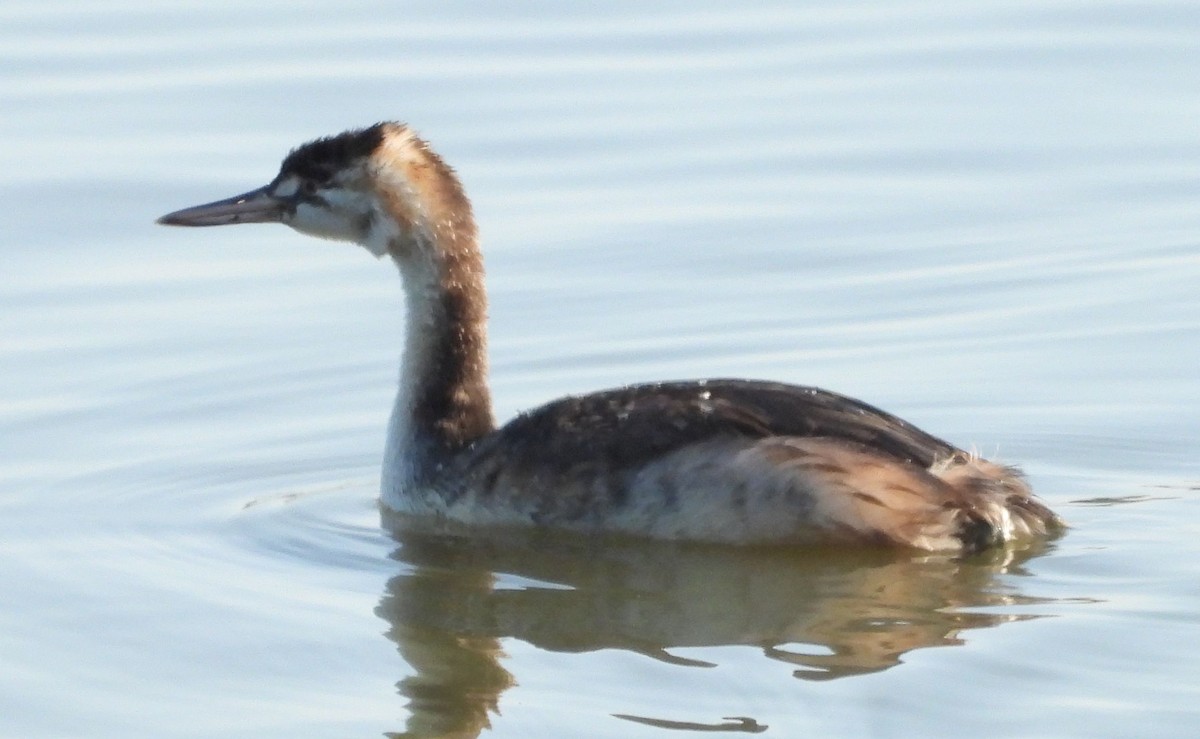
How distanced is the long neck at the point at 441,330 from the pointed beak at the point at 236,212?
539mm

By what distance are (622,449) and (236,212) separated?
2.15 meters

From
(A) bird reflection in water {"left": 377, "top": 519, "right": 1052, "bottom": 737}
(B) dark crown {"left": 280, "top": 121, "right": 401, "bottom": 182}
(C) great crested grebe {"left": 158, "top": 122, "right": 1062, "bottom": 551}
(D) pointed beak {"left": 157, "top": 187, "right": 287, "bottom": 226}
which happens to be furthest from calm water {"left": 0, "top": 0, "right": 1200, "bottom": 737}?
(B) dark crown {"left": 280, "top": 121, "right": 401, "bottom": 182}

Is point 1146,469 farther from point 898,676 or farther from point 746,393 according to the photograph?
point 898,676

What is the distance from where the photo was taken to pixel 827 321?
35.4 ft

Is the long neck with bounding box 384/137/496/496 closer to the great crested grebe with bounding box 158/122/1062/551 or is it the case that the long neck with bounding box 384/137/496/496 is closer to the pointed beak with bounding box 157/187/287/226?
the great crested grebe with bounding box 158/122/1062/551

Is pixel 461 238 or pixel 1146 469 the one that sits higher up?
pixel 461 238

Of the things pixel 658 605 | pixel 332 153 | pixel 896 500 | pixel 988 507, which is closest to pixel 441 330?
pixel 332 153

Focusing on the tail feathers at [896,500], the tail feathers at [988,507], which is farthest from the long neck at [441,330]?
the tail feathers at [988,507]

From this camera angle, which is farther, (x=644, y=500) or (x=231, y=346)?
(x=231, y=346)

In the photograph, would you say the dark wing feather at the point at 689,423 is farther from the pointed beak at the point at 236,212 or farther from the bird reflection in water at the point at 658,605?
the pointed beak at the point at 236,212

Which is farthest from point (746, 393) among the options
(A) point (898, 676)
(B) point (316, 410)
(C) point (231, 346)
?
(C) point (231, 346)

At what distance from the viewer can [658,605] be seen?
7895mm

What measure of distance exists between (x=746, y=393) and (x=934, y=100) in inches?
206

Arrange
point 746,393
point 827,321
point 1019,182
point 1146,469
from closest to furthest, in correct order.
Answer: point 746,393, point 1146,469, point 827,321, point 1019,182
